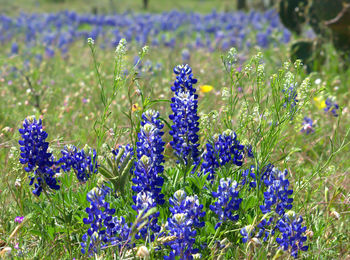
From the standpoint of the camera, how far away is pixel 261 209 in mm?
2170

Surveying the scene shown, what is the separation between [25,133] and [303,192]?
1799mm

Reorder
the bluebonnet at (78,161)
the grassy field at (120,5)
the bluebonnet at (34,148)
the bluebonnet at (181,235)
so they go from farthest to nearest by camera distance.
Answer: the grassy field at (120,5) < the bluebonnet at (78,161) < the bluebonnet at (34,148) < the bluebonnet at (181,235)

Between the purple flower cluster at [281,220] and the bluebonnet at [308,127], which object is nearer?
the purple flower cluster at [281,220]

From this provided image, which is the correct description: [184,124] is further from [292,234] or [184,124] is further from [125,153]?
[292,234]

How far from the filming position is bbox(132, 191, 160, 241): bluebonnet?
2.04 meters

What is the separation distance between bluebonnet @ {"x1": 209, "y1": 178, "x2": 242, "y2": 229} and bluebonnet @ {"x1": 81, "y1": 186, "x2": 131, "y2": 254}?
437 mm

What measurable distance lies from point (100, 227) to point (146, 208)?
0.86 ft

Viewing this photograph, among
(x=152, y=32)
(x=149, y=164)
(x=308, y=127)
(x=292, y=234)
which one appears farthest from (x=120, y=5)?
(x=292, y=234)

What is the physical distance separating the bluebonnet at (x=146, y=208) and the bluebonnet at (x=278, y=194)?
20.1 inches

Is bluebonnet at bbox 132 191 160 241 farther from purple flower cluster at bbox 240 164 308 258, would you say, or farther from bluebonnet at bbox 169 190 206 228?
purple flower cluster at bbox 240 164 308 258

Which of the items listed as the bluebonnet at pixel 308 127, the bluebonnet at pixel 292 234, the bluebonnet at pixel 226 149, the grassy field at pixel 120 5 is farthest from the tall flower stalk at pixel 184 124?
the grassy field at pixel 120 5

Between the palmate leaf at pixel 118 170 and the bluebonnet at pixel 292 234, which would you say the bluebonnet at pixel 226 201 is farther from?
the palmate leaf at pixel 118 170

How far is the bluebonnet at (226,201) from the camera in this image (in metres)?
2.15

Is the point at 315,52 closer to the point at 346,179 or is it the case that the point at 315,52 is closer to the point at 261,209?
the point at 346,179
